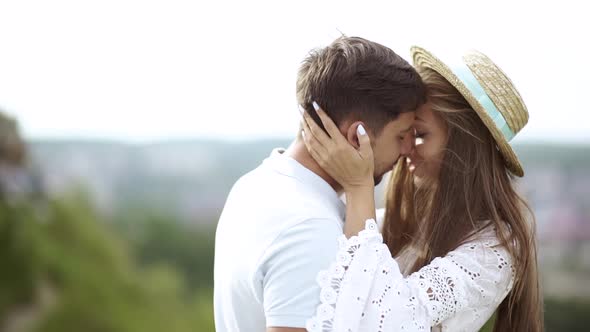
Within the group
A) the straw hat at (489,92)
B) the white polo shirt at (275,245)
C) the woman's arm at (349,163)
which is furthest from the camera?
the straw hat at (489,92)

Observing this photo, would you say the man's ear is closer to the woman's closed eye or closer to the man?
the man

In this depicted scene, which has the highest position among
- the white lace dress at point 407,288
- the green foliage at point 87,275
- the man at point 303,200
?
the man at point 303,200

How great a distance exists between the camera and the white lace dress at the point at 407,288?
184 centimetres

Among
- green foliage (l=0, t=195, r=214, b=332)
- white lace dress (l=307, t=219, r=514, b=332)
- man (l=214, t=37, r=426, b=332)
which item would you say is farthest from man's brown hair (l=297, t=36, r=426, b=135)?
green foliage (l=0, t=195, r=214, b=332)

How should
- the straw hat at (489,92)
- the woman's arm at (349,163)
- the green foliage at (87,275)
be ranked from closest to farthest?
the woman's arm at (349,163) → the straw hat at (489,92) → the green foliage at (87,275)

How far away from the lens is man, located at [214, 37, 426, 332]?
181 centimetres

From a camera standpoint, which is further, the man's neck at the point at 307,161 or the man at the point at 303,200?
the man's neck at the point at 307,161

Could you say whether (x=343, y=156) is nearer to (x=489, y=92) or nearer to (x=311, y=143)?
(x=311, y=143)

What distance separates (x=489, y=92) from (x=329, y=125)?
1.52 ft

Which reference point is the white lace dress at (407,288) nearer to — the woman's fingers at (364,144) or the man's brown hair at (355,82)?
the woman's fingers at (364,144)

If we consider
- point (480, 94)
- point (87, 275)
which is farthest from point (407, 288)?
point (87, 275)

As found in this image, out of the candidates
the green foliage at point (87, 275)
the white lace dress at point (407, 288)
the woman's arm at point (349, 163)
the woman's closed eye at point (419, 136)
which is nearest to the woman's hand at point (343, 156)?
the woman's arm at point (349, 163)

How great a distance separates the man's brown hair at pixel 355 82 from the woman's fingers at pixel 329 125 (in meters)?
0.02

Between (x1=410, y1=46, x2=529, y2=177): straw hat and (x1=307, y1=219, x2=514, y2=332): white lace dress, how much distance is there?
279mm
